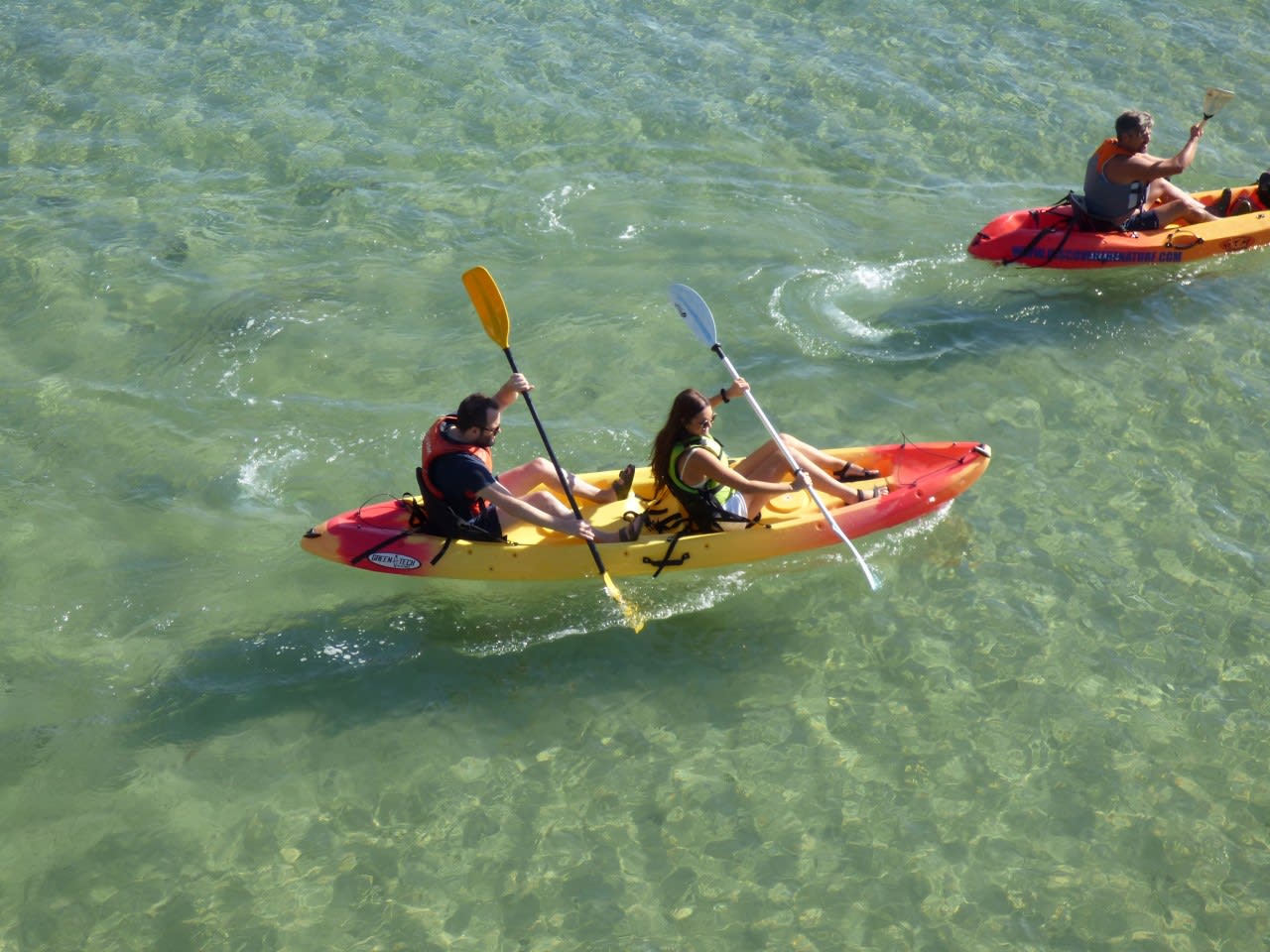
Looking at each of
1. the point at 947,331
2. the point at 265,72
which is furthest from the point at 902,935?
the point at 265,72

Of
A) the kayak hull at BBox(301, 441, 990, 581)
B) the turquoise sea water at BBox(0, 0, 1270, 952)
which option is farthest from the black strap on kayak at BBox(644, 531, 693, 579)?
the turquoise sea water at BBox(0, 0, 1270, 952)

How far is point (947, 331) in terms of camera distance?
962 centimetres

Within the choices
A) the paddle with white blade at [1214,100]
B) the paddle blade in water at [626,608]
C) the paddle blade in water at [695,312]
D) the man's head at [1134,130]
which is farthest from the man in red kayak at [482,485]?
the paddle with white blade at [1214,100]

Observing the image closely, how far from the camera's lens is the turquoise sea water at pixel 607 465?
587 cm

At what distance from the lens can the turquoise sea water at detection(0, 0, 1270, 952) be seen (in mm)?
5867

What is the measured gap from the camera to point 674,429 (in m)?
6.94

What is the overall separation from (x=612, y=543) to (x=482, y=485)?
0.85 metres

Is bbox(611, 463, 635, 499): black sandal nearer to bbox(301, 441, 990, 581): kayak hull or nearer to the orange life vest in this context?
bbox(301, 441, 990, 581): kayak hull

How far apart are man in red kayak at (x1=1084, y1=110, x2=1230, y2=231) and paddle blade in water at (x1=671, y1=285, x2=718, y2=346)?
406cm

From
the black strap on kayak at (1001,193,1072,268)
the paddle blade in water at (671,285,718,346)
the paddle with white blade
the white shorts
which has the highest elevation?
the paddle with white blade

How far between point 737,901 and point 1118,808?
2.06 m

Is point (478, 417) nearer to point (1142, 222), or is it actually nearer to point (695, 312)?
point (695, 312)

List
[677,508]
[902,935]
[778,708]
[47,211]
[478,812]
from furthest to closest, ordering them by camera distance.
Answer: [47,211], [677,508], [778,708], [478,812], [902,935]

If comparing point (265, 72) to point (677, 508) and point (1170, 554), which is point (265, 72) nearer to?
point (677, 508)
